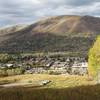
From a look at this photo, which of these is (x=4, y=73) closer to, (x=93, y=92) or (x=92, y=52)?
(x=92, y=52)

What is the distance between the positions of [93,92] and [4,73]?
404 ft

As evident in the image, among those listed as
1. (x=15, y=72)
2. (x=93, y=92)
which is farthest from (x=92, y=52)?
(x=15, y=72)

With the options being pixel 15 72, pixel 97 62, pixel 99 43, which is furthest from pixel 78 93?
pixel 15 72

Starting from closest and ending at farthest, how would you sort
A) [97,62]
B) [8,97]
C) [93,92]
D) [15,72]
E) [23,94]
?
[8,97]
[23,94]
[93,92]
[97,62]
[15,72]

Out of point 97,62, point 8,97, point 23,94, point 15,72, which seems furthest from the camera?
point 15,72

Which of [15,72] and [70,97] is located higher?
[70,97]

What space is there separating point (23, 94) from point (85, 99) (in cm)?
460

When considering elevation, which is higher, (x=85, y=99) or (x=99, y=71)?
(x=85, y=99)

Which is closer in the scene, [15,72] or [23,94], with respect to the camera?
[23,94]

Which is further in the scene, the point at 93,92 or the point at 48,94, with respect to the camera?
the point at 93,92

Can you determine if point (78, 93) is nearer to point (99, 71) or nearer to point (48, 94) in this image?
point (48, 94)

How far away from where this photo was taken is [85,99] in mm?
24859

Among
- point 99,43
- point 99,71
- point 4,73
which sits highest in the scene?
Result: point 99,43

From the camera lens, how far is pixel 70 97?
996 inches
